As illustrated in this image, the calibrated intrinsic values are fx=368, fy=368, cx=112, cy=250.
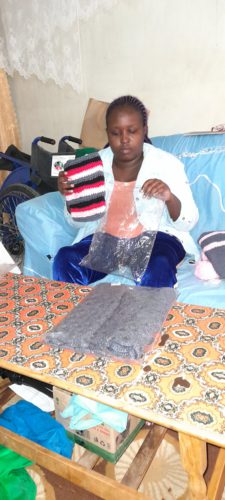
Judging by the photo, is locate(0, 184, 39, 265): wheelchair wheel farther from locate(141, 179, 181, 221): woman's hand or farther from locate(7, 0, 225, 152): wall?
locate(141, 179, 181, 221): woman's hand

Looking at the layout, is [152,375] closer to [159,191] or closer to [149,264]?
[149,264]

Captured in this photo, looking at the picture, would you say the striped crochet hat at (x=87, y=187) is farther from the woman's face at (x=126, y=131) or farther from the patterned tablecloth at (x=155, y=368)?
the patterned tablecloth at (x=155, y=368)

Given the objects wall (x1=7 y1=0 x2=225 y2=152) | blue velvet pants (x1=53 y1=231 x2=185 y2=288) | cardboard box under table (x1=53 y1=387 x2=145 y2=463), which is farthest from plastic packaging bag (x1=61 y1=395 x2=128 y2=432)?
wall (x1=7 y1=0 x2=225 y2=152)

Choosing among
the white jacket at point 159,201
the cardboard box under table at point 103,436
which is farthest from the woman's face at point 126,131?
the cardboard box under table at point 103,436

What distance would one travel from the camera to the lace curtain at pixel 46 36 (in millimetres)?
2682

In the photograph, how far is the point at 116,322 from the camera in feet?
3.29

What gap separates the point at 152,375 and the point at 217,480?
1.34 ft

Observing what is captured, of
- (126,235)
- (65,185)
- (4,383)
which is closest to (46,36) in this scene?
(65,185)

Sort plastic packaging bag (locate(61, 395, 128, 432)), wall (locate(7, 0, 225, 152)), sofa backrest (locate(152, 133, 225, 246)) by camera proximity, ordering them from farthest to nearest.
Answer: wall (locate(7, 0, 225, 152)) < sofa backrest (locate(152, 133, 225, 246)) < plastic packaging bag (locate(61, 395, 128, 432))

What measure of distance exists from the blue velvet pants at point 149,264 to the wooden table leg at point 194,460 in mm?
623

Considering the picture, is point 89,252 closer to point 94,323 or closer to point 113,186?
point 113,186

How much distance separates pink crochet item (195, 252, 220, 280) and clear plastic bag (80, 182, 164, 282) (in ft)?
0.70

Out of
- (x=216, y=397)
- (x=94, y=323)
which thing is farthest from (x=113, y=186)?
(x=216, y=397)

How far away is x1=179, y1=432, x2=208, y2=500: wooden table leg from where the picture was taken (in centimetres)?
79
